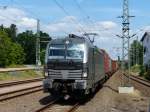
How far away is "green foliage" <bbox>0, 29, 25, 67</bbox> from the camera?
4286 inches

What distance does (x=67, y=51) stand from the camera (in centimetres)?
2166

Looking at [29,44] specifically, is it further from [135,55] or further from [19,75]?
[19,75]

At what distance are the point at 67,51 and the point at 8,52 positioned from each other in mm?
101961

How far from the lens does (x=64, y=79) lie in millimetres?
20859

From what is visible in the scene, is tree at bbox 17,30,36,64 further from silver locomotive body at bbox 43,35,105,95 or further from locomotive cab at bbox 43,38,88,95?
locomotive cab at bbox 43,38,88,95

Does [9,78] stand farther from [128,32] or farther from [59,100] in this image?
[59,100]

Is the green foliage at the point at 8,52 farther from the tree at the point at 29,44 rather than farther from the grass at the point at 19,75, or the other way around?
the grass at the point at 19,75

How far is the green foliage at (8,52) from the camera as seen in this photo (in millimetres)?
108875

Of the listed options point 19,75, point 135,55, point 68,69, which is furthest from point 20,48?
point 68,69

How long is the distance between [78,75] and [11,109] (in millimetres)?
3709

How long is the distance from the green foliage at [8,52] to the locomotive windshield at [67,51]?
84188mm

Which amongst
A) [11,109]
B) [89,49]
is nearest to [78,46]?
[89,49]

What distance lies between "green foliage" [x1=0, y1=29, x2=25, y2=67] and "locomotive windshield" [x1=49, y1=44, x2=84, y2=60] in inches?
3314

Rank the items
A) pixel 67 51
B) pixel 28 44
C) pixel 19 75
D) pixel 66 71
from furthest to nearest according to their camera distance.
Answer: pixel 28 44, pixel 19 75, pixel 67 51, pixel 66 71
